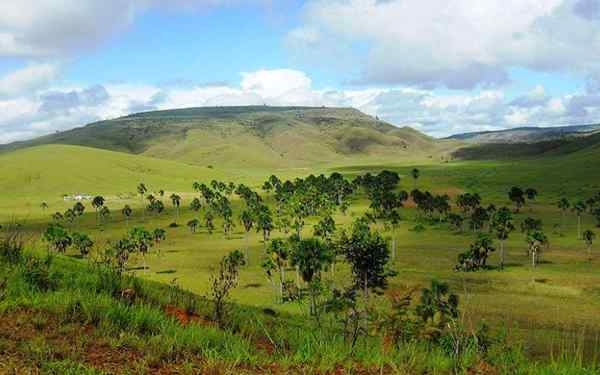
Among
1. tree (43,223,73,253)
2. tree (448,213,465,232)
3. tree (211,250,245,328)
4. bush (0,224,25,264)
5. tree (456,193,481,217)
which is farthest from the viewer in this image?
tree (456,193,481,217)

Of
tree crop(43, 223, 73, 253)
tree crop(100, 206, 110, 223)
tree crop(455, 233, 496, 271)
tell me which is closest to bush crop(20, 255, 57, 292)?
tree crop(43, 223, 73, 253)

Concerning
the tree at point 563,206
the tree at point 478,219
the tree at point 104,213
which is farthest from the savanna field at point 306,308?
the tree at point 104,213

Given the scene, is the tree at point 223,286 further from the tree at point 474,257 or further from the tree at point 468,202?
the tree at point 468,202

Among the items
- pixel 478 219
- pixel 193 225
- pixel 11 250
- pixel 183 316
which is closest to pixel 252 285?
pixel 193 225

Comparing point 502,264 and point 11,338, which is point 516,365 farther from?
point 502,264

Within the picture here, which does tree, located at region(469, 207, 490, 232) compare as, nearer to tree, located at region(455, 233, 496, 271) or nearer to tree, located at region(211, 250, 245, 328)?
tree, located at region(455, 233, 496, 271)

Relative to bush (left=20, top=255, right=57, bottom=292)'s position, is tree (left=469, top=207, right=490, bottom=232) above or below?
below

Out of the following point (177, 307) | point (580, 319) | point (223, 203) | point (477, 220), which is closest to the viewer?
point (177, 307)

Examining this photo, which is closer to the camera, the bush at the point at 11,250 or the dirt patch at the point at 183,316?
the dirt patch at the point at 183,316

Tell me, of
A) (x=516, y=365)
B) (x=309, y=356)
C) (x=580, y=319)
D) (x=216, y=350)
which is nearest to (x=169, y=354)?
(x=216, y=350)

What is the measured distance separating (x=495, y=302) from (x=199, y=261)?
215ft

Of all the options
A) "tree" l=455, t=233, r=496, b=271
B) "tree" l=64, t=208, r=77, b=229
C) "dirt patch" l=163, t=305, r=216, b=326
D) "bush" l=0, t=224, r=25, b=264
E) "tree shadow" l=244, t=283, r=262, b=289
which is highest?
"bush" l=0, t=224, r=25, b=264

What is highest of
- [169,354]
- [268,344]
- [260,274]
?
[169,354]

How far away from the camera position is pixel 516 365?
8.14m
